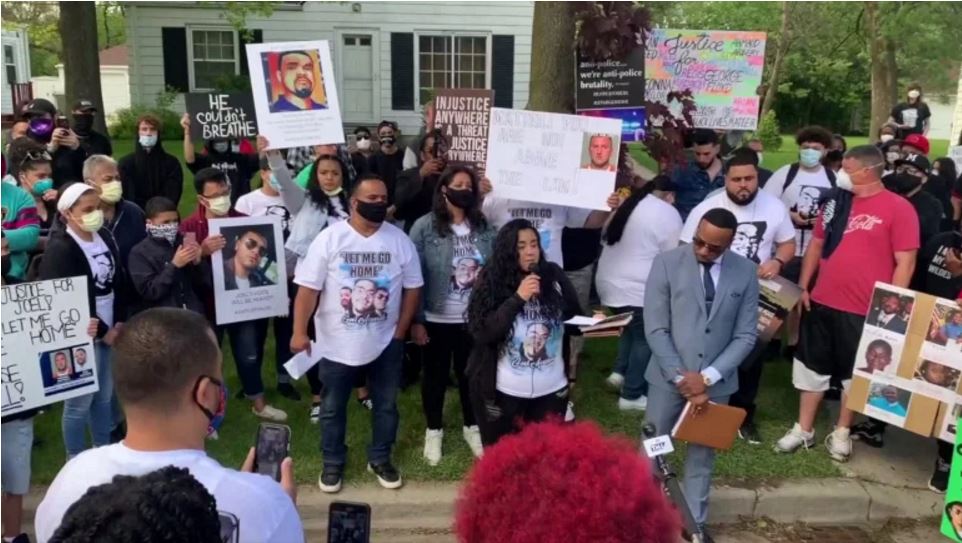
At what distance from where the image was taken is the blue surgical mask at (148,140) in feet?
25.2

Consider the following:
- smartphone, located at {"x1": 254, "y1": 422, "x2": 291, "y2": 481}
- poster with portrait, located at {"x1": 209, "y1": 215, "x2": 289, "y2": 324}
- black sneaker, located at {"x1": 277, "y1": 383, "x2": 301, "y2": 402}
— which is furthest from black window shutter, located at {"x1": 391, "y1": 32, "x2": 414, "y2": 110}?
smartphone, located at {"x1": 254, "y1": 422, "x2": 291, "y2": 481}

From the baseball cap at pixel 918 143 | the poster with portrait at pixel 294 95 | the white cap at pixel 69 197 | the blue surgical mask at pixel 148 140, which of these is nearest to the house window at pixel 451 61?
the blue surgical mask at pixel 148 140

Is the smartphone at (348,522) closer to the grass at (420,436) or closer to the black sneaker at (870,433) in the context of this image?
the grass at (420,436)

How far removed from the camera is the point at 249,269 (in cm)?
575

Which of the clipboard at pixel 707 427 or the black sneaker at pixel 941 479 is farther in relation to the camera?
the black sneaker at pixel 941 479

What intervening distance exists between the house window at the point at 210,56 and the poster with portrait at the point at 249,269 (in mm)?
16328

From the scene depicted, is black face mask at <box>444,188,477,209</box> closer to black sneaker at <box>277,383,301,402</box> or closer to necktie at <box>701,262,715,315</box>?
necktie at <box>701,262,715,315</box>

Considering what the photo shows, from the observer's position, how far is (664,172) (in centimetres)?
624

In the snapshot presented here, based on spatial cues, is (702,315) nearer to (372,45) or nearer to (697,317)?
(697,317)

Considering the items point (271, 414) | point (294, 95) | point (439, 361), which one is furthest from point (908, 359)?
point (294, 95)

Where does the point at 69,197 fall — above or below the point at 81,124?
below

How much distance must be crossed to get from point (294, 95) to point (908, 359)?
4.44m

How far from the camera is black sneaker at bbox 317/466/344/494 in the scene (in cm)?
513

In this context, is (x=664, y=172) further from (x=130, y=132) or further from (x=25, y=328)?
(x=130, y=132)
